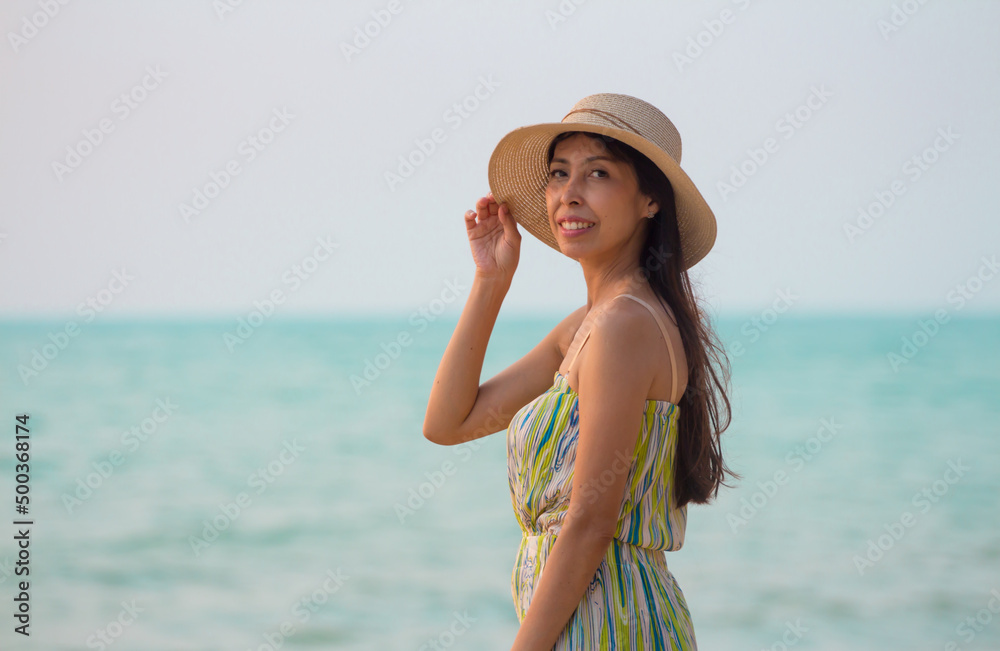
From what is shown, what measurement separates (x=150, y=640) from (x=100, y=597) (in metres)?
0.98

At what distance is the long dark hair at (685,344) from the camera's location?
5.94 feet

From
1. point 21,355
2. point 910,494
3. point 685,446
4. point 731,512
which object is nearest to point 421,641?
point 731,512

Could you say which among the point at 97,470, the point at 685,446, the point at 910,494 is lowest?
the point at 685,446

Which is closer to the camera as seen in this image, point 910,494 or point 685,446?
point 685,446

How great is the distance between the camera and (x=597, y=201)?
185 cm

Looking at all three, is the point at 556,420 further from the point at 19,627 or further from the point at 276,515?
the point at 276,515

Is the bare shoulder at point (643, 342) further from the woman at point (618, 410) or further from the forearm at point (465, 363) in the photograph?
the forearm at point (465, 363)

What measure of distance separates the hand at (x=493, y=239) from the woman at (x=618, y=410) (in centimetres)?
22

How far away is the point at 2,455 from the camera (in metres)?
11.6

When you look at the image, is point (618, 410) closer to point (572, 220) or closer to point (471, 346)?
point (572, 220)

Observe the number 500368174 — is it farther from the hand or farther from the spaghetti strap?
the spaghetti strap

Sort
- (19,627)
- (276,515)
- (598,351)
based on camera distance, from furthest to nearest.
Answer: (276,515) < (19,627) < (598,351)

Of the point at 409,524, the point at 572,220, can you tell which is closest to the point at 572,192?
the point at 572,220

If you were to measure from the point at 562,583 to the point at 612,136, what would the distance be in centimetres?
79
